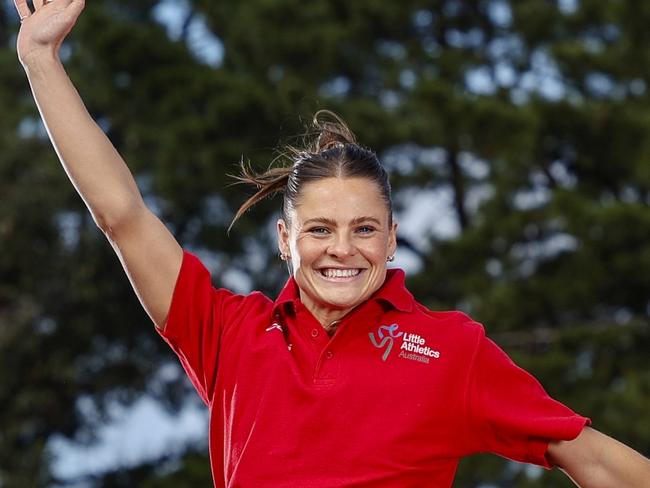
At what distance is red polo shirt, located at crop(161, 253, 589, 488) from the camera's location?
2.44 metres

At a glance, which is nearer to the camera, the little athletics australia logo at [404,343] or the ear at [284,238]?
the little athletics australia logo at [404,343]

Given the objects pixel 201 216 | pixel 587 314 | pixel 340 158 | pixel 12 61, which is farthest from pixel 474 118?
pixel 340 158

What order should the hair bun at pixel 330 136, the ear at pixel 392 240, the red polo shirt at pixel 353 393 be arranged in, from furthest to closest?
the hair bun at pixel 330 136 → the ear at pixel 392 240 → the red polo shirt at pixel 353 393

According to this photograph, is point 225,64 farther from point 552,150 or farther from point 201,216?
point 552,150

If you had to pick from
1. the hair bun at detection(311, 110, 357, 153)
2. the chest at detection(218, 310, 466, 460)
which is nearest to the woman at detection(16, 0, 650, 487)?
the chest at detection(218, 310, 466, 460)

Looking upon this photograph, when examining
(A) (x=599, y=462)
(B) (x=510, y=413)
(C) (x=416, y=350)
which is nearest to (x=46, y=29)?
(C) (x=416, y=350)

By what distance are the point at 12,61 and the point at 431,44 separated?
4.42 meters

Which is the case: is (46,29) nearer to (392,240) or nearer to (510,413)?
(392,240)

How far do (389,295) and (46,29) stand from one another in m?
0.89

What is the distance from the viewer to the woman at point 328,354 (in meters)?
2.45

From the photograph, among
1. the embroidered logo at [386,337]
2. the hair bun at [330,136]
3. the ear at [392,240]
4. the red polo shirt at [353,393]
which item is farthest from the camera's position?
the hair bun at [330,136]

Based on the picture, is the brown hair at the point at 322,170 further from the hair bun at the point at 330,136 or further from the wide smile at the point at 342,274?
the wide smile at the point at 342,274

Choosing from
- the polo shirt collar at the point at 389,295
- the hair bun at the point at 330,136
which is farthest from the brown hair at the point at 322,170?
the polo shirt collar at the point at 389,295

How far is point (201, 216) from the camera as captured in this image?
39.4 feet
